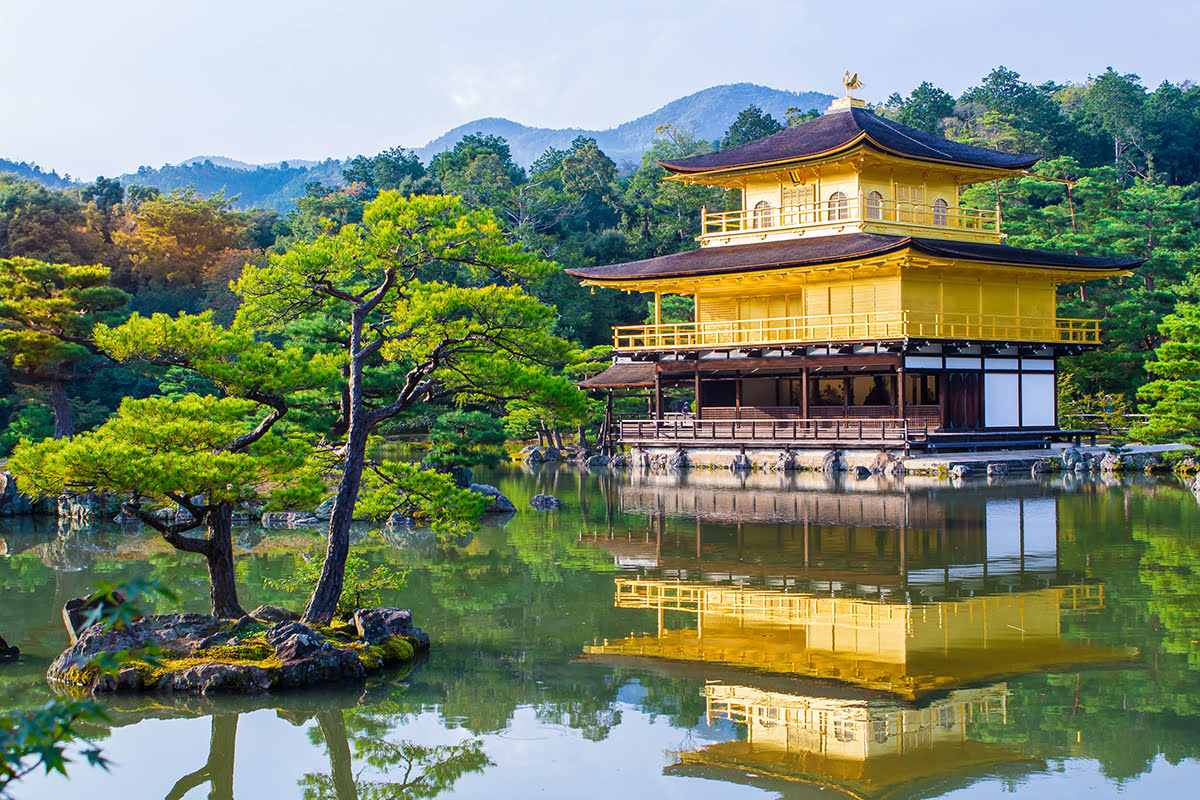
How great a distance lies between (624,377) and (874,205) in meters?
9.34

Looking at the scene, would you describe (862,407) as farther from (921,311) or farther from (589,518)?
(589,518)

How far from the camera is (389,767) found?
7496mm

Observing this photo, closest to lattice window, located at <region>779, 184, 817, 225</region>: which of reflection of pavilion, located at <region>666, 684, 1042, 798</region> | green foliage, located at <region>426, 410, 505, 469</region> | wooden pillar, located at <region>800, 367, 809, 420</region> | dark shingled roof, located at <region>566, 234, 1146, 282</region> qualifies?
dark shingled roof, located at <region>566, 234, 1146, 282</region>

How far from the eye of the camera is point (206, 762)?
24.7 ft

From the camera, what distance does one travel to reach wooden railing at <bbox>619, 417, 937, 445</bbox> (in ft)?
93.4

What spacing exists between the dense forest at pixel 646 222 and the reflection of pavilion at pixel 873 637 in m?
14.9

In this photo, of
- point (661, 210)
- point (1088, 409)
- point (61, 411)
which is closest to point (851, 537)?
point (61, 411)

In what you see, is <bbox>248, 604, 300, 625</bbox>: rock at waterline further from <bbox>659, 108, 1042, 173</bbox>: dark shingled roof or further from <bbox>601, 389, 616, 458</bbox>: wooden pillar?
<bbox>601, 389, 616, 458</bbox>: wooden pillar

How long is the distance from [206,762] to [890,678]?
16.4 ft

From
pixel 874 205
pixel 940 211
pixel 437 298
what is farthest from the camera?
pixel 940 211

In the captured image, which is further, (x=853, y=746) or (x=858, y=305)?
(x=858, y=305)

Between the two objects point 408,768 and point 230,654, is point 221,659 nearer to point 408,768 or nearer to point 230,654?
point 230,654

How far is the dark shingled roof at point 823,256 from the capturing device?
28750mm

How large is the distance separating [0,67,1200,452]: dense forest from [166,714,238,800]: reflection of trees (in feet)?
57.3
